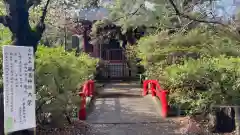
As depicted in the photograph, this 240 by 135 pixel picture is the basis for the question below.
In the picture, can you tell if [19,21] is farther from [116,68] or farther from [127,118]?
[116,68]

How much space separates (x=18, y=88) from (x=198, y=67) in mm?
4406

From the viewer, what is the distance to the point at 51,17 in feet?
72.9

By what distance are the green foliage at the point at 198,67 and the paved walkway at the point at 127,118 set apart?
79 cm

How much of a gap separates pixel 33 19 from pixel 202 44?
5.15 m

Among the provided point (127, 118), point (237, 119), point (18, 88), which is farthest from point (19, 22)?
point (237, 119)

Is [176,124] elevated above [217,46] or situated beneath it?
situated beneath

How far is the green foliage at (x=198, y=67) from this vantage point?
325 inches

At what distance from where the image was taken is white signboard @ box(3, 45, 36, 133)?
17.7ft

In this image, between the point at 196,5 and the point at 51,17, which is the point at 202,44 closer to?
the point at 196,5

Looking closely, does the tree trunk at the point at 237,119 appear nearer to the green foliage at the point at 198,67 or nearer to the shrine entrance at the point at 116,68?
the green foliage at the point at 198,67

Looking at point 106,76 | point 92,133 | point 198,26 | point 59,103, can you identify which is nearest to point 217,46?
point 198,26

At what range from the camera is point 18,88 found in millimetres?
5492

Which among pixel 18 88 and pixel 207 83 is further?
pixel 207 83

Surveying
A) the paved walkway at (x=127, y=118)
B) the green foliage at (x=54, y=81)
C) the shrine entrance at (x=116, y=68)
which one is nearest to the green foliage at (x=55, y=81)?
the green foliage at (x=54, y=81)
